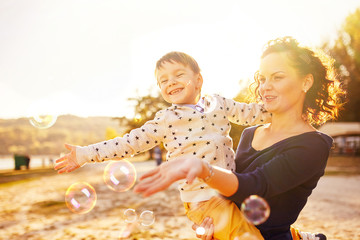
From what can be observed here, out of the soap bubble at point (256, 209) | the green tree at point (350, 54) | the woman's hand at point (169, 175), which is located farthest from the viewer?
the green tree at point (350, 54)

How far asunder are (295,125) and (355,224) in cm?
644

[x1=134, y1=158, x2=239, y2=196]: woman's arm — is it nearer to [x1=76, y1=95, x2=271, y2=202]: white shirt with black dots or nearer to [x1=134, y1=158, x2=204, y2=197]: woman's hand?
[x1=134, y1=158, x2=204, y2=197]: woman's hand

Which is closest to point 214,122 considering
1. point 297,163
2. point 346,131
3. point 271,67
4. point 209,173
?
point 271,67


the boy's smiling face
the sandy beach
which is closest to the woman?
the boy's smiling face

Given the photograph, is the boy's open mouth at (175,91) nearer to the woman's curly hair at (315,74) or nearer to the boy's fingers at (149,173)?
the woman's curly hair at (315,74)

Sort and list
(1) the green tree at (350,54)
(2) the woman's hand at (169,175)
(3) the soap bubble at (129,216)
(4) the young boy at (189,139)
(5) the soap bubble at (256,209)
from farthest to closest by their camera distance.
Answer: (1) the green tree at (350,54) → (3) the soap bubble at (129,216) → (4) the young boy at (189,139) → (5) the soap bubble at (256,209) → (2) the woman's hand at (169,175)

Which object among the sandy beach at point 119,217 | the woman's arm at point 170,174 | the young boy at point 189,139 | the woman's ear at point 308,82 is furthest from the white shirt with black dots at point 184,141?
the sandy beach at point 119,217

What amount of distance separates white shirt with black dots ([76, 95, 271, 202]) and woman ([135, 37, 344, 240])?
0.66ft

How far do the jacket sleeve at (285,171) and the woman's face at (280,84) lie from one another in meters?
0.33

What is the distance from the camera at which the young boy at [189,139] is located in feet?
7.08

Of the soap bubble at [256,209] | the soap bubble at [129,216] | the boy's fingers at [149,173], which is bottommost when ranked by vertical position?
the soap bubble at [129,216]

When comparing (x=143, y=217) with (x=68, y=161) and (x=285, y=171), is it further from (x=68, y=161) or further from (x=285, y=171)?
(x=285, y=171)

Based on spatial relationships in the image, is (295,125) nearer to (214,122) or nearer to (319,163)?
(319,163)

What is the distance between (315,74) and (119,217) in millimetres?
7127
